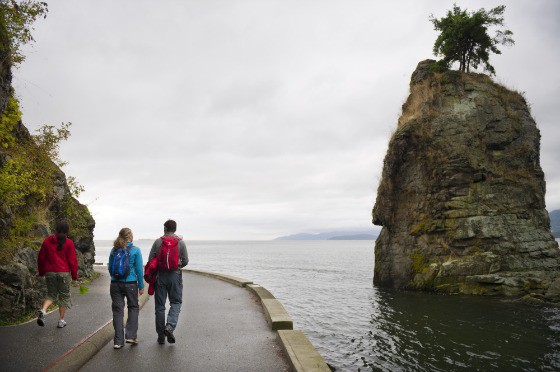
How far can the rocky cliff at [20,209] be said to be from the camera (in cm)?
836

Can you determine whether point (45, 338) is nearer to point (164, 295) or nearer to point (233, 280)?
point (164, 295)

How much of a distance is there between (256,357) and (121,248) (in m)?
3.21

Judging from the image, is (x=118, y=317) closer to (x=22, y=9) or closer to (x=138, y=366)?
(x=138, y=366)

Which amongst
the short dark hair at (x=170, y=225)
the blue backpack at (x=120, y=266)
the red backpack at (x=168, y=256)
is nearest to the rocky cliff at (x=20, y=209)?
the blue backpack at (x=120, y=266)

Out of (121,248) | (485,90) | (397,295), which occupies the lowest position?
(397,295)

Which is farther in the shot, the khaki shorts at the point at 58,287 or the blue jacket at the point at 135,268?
the khaki shorts at the point at 58,287

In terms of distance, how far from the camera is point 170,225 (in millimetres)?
7219

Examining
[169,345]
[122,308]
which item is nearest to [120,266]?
[122,308]

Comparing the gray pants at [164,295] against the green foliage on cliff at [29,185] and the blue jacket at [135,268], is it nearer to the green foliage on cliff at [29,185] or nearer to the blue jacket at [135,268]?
the blue jacket at [135,268]

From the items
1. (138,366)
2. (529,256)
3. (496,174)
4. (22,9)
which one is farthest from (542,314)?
(22,9)

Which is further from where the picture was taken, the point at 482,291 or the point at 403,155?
the point at 403,155

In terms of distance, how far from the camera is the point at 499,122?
27391 millimetres

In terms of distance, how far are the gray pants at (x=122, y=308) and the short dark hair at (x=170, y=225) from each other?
1.20 metres

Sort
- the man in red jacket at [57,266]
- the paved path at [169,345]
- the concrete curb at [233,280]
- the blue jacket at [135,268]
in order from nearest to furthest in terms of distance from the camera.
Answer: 1. the paved path at [169,345]
2. the blue jacket at [135,268]
3. the man in red jacket at [57,266]
4. the concrete curb at [233,280]
